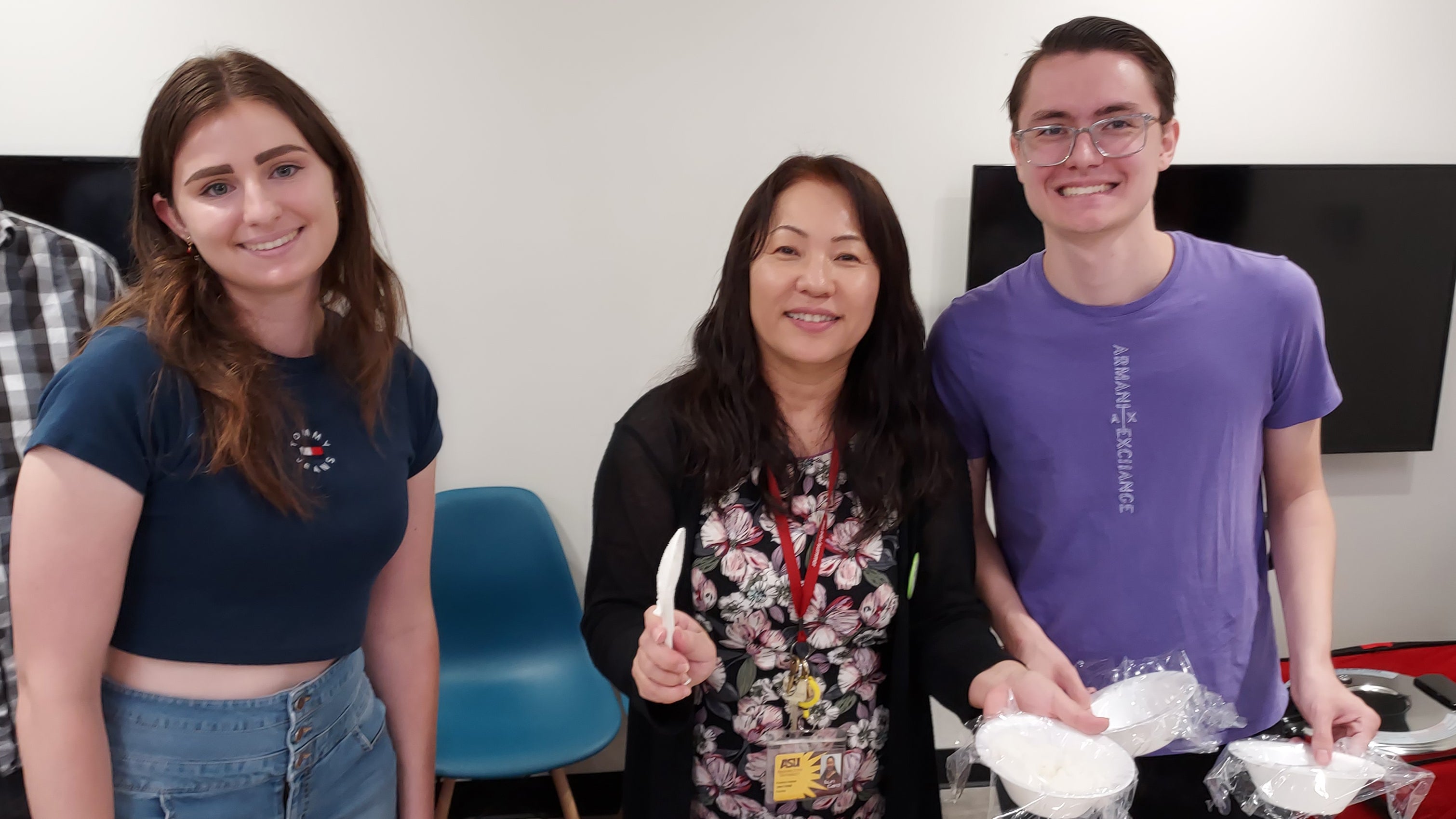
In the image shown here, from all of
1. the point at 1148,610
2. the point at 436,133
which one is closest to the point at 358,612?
the point at 1148,610

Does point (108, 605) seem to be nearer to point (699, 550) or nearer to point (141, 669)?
point (141, 669)

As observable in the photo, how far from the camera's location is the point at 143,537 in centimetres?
118

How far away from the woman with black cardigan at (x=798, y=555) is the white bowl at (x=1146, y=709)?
0.46 feet

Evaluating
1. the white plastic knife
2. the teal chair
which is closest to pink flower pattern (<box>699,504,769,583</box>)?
the white plastic knife

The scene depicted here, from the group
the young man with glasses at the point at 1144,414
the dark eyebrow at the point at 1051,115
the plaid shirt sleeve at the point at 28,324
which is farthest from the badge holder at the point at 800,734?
the plaid shirt sleeve at the point at 28,324

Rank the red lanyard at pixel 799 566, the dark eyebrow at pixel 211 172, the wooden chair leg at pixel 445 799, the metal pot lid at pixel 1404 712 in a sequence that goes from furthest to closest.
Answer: the wooden chair leg at pixel 445 799 → the metal pot lid at pixel 1404 712 → the red lanyard at pixel 799 566 → the dark eyebrow at pixel 211 172

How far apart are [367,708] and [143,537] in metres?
0.45

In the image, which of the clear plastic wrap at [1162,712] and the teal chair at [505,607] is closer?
the clear plastic wrap at [1162,712]

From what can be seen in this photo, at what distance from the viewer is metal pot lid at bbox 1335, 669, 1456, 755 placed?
240 cm

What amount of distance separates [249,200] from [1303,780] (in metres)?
1.58

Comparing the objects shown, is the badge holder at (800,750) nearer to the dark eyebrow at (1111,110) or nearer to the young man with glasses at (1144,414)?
the young man with glasses at (1144,414)

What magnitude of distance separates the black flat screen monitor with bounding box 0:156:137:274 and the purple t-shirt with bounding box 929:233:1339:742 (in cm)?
231

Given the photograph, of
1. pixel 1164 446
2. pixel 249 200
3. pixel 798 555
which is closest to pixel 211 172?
pixel 249 200

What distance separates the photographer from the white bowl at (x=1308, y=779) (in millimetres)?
1189
